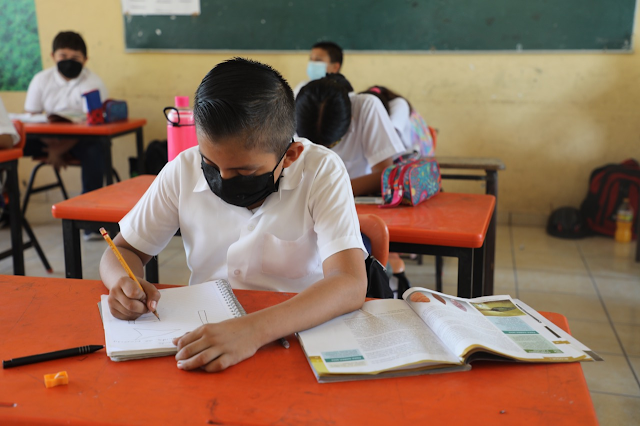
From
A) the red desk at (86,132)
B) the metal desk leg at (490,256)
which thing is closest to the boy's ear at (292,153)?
the metal desk leg at (490,256)

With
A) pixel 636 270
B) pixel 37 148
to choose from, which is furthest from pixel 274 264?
pixel 37 148

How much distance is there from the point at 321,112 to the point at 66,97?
9.44 ft

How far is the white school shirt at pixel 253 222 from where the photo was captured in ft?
4.27

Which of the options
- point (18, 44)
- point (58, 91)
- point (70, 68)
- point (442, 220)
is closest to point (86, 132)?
point (70, 68)

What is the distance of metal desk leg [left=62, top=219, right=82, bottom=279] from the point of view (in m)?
1.81

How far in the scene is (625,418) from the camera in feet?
6.07

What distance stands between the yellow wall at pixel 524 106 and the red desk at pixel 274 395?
11.6 ft

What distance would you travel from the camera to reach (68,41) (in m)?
4.18

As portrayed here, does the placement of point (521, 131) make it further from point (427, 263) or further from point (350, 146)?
point (350, 146)

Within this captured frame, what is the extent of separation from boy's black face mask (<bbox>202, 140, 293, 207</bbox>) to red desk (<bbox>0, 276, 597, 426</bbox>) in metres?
0.37

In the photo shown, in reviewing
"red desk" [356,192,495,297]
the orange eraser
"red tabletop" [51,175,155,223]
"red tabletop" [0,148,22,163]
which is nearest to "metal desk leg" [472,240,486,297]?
"red desk" [356,192,495,297]

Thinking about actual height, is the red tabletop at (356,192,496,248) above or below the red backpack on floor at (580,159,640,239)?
above

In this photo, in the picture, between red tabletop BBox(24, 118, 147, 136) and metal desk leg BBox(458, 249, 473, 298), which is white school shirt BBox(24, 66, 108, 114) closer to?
red tabletop BBox(24, 118, 147, 136)

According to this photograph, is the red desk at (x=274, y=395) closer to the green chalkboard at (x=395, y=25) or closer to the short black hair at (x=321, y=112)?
the short black hair at (x=321, y=112)
